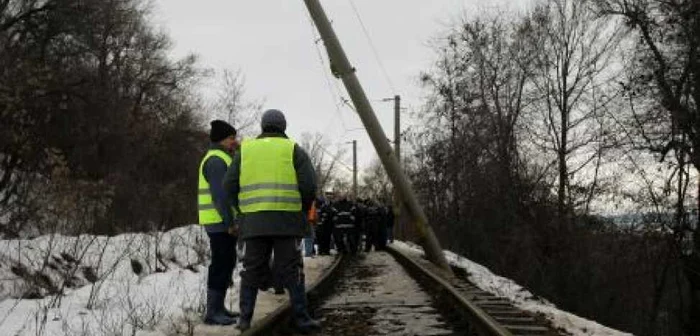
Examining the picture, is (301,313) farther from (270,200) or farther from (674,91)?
(674,91)

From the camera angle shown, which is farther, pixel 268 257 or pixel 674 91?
pixel 674 91

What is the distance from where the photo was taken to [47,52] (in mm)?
29062

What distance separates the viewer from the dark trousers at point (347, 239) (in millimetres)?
23656

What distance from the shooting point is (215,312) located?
7.85 m

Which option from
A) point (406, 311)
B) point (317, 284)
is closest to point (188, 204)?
point (317, 284)

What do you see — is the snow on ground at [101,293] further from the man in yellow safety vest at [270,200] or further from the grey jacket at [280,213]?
the grey jacket at [280,213]

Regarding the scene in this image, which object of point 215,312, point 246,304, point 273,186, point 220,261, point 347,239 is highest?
point 273,186

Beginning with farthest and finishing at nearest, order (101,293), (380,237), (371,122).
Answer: (380,237) → (371,122) → (101,293)

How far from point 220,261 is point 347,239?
55.7ft

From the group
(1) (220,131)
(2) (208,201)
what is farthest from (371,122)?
(2) (208,201)

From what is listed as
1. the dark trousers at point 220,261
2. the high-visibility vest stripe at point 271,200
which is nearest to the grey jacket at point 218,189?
the dark trousers at point 220,261

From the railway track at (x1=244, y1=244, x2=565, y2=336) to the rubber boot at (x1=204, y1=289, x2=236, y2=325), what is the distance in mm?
521

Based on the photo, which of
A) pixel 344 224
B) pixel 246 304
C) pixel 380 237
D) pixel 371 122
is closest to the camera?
pixel 246 304

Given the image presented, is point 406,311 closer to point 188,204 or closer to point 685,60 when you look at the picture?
point 685,60
